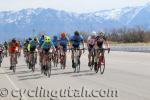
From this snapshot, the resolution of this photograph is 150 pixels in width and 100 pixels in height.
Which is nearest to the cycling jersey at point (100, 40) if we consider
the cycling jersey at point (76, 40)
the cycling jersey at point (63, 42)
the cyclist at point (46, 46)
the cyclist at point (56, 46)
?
the cycling jersey at point (76, 40)

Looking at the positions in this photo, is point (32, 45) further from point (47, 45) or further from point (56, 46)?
point (47, 45)

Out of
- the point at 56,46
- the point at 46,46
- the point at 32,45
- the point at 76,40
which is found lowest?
the point at 56,46

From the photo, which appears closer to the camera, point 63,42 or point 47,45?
point 47,45

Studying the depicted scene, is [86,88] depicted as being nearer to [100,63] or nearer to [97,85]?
[97,85]

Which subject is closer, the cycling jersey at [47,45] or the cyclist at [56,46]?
the cycling jersey at [47,45]

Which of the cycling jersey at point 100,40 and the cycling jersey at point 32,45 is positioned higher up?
the cycling jersey at point 100,40

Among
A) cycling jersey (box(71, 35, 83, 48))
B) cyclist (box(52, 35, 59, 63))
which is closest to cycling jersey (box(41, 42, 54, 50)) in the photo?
cycling jersey (box(71, 35, 83, 48))

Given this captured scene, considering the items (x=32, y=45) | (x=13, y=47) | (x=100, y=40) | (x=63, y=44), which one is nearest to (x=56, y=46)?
(x=63, y=44)

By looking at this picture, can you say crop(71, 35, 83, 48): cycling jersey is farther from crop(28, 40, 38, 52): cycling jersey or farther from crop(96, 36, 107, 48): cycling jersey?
crop(28, 40, 38, 52): cycling jersey

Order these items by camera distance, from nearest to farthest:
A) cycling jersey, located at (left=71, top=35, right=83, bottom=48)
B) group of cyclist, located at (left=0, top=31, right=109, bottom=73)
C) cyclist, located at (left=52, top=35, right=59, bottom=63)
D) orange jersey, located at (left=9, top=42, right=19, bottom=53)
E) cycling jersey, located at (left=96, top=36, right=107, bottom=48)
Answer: cycling jersey, located at (left=96, top=36, right=107, bottom=48), group of cyclist, located at (left=0, top=31, right=109, bottom=73), cycling jersey, located at (left=71, top=35, right=83, bottom=48), orange jersey, located at (left=9, top=42, right=19, bottom=53), cyclist, located at (left=52, top=35, right=59, bottom=63)

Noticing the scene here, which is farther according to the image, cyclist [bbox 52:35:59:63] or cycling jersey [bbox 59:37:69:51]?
cyclist [bbox 52:35:59:63]

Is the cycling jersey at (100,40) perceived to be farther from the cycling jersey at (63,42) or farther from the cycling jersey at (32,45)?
the cycling jersey at (32,45)

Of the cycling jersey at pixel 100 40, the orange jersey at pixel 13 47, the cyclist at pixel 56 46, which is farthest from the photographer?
the cyclist at pixel 56 46

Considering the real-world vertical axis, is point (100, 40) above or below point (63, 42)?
above
